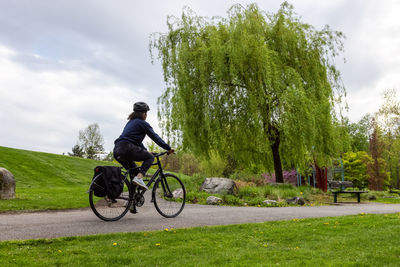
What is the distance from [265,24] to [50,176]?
710 inches

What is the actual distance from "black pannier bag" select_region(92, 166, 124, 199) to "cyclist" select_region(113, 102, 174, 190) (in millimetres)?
264

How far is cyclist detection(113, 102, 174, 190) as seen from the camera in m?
5.72

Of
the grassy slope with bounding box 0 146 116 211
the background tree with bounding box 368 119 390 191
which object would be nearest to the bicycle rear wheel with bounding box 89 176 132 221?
the grassy slope with bounding box 0 146 116 211

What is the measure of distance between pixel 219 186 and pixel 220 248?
8580 mm

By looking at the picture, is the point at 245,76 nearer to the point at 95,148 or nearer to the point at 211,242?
the point at 211,242

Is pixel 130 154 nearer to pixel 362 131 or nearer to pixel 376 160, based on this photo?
pixel 376 160

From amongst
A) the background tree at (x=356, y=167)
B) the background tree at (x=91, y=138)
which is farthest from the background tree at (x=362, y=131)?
the background tree at (x=91, y=138)

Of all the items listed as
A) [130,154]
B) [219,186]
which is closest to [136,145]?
[130,154]

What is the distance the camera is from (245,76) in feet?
44.8

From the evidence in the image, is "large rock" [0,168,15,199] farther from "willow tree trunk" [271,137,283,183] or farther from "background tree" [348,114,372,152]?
"background tree" [348,114,372,152]

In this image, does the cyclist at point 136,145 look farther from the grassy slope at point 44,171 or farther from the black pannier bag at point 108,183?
the grassy slope at point 44,171

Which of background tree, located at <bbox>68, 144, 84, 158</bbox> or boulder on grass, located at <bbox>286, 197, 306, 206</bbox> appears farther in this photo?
background tree, located at <bbox>68, 144, 84, 158</bbox>

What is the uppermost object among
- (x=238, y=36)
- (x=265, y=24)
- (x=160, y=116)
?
(x=265, y=24)

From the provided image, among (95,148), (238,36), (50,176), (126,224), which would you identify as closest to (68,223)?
(126,224)
